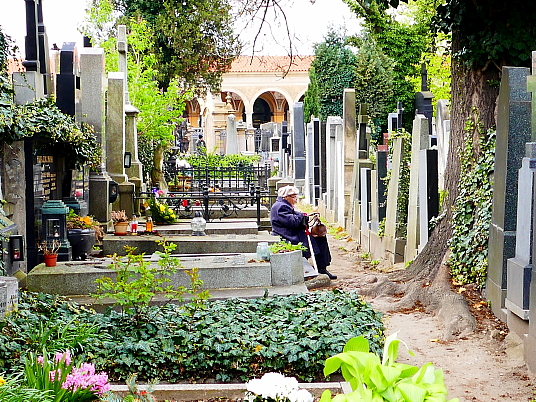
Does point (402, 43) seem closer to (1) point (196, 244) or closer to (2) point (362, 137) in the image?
(2) point (362, 137)

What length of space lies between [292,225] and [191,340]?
509 centimetres

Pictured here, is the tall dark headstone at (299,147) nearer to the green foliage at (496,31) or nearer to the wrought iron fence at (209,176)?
the wrought iron fence at (209,176)

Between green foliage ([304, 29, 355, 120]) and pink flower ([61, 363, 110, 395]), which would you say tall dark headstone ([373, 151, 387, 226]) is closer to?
pink flower ([61, 363, 110, 395])

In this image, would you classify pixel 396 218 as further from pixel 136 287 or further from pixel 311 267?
pixel 136 287

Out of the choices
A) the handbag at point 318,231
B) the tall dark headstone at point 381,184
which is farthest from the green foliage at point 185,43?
the handbag at point 318,231

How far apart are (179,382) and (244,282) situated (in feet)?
10.3

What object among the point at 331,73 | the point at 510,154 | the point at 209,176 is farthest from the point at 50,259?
the point at 331,73

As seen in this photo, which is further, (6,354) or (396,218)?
(396,218)

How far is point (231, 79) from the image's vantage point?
56.8m

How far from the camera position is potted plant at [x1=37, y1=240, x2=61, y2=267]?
28.8 ft

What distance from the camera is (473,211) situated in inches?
339

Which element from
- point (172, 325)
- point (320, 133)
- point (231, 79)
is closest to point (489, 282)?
point (172, 325)

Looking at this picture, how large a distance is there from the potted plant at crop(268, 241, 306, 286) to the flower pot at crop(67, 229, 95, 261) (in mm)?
3322

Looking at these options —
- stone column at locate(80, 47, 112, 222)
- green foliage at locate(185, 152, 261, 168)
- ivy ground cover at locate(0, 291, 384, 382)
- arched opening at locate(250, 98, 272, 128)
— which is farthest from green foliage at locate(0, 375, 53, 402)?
arched opening at locate(250, 98, 272, 128)
